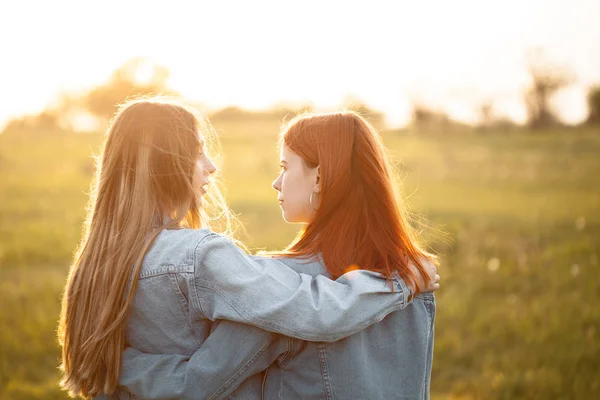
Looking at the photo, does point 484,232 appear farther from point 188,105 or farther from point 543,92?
point 543,92

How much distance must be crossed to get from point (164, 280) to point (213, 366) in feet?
1.09

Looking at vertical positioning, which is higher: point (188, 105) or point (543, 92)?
point (188, 105)

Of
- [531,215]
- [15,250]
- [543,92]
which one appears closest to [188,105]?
[15,250]

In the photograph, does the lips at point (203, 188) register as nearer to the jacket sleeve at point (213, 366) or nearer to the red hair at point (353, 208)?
the red hair at point (353, 208)

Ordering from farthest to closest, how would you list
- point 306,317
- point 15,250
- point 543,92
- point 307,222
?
1. point 543,92
2. point 15,250
3. point 307,222
4. point 306,317

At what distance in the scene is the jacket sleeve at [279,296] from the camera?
2.13 metres

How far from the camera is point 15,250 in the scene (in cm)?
866

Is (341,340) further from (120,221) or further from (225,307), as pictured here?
(120,221)

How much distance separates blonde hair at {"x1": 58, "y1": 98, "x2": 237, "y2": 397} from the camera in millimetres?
2289

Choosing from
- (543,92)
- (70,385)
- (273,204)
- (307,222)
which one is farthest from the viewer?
(543,92)

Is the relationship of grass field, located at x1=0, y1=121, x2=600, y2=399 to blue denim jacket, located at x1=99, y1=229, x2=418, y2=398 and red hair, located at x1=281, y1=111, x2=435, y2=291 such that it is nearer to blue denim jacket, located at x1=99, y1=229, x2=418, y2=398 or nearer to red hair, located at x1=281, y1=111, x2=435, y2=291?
red hair, located at x1=281, y1=111, x2=435, y2=291

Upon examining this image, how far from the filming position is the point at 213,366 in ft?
7.12

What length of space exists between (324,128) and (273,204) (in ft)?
29.7

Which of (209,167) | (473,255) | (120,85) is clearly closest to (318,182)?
(209,167)
